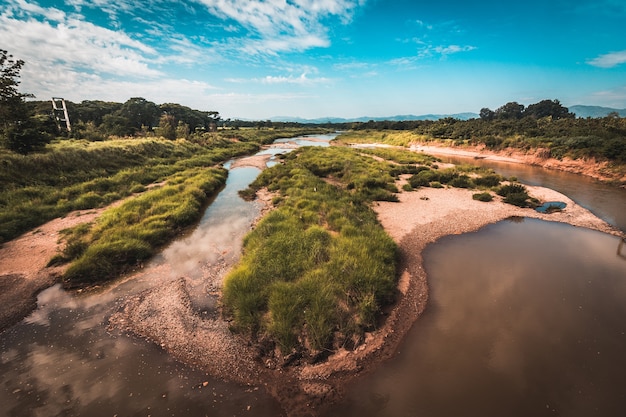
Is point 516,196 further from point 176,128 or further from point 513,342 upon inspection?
point 176,128

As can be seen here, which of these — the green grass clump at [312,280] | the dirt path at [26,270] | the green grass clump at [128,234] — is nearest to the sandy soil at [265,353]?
the green grass clump at [312,280]

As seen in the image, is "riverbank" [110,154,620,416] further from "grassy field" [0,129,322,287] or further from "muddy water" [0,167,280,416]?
"grassy field" [0,129,322,287]

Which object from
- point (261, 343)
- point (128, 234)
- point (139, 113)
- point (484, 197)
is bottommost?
point (261, 343)

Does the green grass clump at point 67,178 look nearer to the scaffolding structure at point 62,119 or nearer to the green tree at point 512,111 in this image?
the scaffolding structure at point 62,119

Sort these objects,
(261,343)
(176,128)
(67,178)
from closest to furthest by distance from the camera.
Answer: (261,343) → (67,178) → (176,128)

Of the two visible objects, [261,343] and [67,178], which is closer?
[261,343]

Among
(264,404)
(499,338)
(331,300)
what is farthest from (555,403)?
(264,404)

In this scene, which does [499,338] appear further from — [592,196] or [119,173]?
[119,173]

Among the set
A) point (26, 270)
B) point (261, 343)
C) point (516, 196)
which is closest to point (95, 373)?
point (261, 343)
